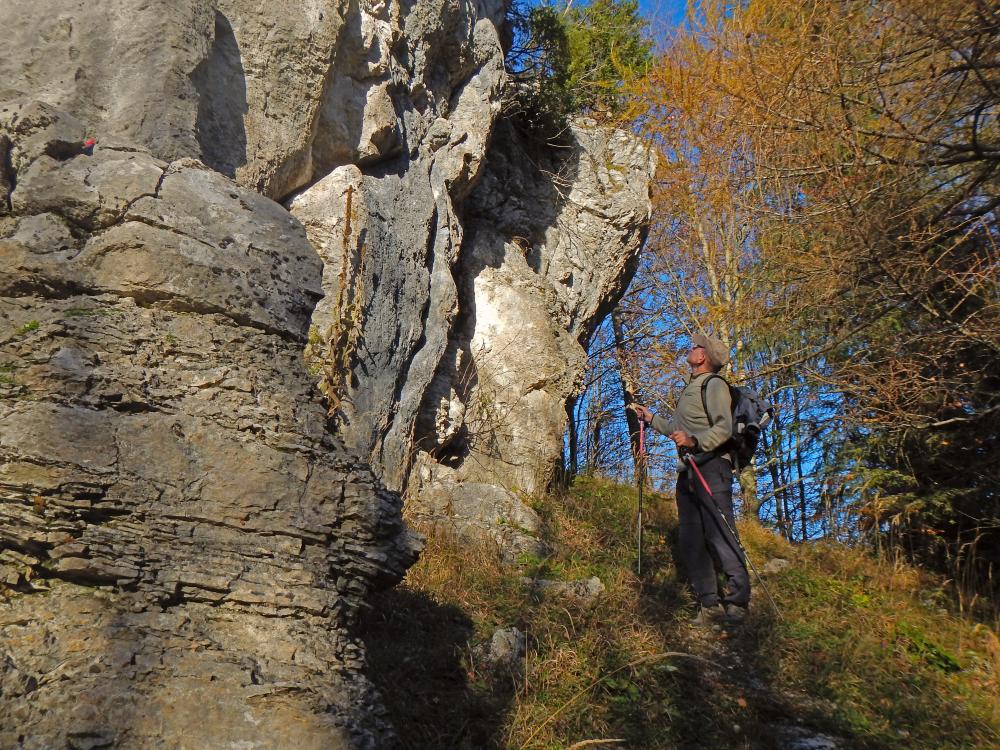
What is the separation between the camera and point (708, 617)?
6242 mm

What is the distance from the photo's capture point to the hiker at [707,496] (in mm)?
6141

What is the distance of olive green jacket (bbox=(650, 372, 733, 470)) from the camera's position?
6141 mm

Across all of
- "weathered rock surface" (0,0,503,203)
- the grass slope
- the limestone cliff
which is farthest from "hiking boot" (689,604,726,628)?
"weathered rock surface" (0,0,503,203)

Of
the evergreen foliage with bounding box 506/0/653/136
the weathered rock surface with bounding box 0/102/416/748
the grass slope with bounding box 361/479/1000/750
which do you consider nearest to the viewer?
the weathered rock surface with bounding box 0/102/416/748

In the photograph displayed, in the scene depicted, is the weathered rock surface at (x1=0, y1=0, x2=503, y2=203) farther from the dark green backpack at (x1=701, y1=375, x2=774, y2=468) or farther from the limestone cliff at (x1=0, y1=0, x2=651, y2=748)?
the dark green backpack at (x1=701, y1=375, x2=774, y2=468)

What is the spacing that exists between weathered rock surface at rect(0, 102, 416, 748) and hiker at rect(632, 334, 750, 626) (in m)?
3.22

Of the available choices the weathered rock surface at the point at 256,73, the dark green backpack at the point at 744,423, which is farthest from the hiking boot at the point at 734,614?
the weathered rock surface at the point at 256,73

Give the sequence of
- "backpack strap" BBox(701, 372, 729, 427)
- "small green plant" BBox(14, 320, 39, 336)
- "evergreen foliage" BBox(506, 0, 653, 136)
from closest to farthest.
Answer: "small green plant" BBox(14, 320, 39, 336), "backpack strap" BBox(701, 372, 729, 427), "evergreen foliage" BBox(506, 0, 653, 136)

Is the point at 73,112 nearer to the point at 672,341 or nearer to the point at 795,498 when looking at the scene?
the point at 672,341

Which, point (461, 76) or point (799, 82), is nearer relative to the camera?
point (799, 82)

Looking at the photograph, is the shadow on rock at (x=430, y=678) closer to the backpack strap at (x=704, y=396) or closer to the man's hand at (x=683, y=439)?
the man's hand at (x=683, y=439)

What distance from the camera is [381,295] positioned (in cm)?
739

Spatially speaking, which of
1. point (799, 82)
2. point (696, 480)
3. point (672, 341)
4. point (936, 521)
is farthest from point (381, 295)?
point (672, 341)

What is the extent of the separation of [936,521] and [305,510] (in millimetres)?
7432
